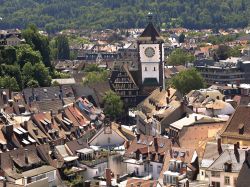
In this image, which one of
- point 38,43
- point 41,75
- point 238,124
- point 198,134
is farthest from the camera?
point 38,43

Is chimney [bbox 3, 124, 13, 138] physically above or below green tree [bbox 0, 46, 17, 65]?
below

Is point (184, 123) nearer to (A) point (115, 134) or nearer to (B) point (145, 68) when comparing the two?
(A) point (115, 134)

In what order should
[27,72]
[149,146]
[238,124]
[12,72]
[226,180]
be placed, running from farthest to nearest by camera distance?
1. [27,72]
2. [12,72]
3. [149,146]
4. [238,124]
5. [226,180]

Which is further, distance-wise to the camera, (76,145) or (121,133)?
(121,133)

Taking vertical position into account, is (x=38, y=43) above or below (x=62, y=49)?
above

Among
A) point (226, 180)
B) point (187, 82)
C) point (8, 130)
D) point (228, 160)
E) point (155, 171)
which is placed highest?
point (8, 130)

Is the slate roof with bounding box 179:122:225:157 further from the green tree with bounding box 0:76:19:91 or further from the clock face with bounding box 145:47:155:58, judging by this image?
the clock face with bounding box 145:47:155:58

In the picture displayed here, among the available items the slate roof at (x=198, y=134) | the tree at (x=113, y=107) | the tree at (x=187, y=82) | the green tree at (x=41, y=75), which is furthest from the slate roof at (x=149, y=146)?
the tree at (x=187, y=82)

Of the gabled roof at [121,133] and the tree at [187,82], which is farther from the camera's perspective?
the tree at [187,82]

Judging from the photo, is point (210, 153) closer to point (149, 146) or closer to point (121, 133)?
point (149, 146)

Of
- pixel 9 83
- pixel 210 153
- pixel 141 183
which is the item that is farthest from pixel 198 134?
pixel 9 83

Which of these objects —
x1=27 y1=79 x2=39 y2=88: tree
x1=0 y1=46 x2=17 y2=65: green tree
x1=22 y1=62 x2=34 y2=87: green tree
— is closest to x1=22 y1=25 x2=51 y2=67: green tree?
x1=0 y1=46 x2=17 y2=65: green tree

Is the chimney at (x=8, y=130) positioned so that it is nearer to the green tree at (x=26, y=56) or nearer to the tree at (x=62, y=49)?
the green tree at (x=26, y=56)
